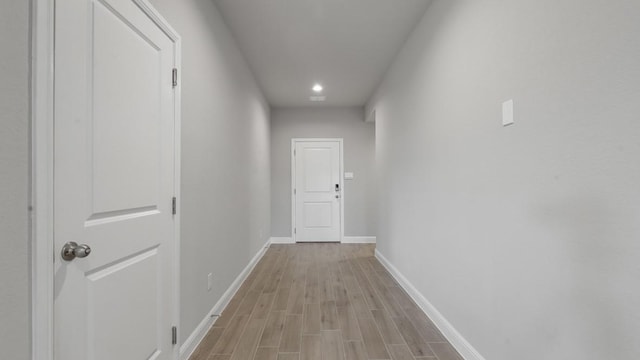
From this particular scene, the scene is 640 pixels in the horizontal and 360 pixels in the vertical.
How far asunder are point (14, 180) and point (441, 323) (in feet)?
8.14

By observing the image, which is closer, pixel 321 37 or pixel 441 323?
pixel 441 323

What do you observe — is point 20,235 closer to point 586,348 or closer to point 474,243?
point 586,348

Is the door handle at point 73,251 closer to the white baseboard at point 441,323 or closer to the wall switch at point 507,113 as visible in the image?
the wall switch at point 507,113

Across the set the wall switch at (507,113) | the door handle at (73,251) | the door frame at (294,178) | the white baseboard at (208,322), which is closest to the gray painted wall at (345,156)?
the door frame at (294,178)

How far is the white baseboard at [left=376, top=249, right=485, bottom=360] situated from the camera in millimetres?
1734

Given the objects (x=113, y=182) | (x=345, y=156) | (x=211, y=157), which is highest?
(x=345, y=156)

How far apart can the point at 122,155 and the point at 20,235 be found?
1.61 ft

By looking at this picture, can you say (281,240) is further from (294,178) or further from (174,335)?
(174,335)

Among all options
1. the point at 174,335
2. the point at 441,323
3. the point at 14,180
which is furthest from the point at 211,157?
the point at 441,323

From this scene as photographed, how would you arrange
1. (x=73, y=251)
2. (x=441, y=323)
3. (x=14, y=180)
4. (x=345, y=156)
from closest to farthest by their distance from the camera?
(x=14, y=180)
(x=73, y=251)
(x=441, y=323)
(x=345, y=156)

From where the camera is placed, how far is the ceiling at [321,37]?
7.88ft

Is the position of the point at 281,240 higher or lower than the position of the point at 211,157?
lower

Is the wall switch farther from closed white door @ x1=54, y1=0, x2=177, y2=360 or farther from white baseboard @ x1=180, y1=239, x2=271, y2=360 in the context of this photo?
white baseboard @ x1=180, y1=239, x2=271, y2=360

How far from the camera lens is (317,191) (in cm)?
544
